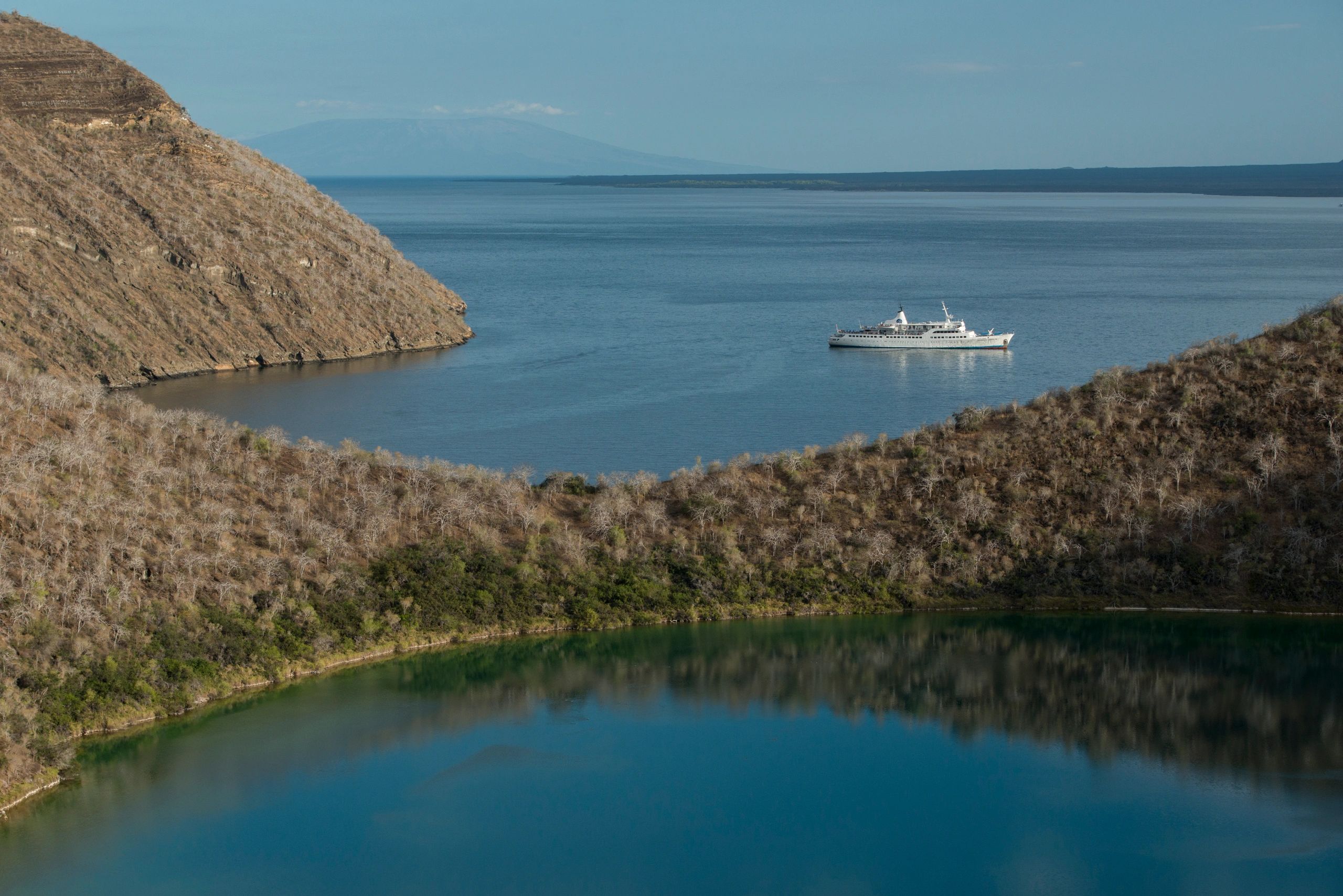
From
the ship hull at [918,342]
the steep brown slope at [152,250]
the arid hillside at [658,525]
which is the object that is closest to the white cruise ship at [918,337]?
the ship hull at [918,342]

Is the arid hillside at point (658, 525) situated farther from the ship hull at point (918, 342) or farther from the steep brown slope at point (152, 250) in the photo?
the ship hull at point (918, 342)

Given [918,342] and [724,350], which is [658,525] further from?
[918,342]

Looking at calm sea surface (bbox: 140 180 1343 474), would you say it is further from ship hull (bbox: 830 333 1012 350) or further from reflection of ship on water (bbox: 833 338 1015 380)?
ship hull (bbox: 830 333 1012 350)

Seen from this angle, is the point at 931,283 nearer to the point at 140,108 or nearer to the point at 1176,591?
the point at 140,108

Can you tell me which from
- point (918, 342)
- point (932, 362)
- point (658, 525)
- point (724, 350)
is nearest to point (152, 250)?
point (724, 350)

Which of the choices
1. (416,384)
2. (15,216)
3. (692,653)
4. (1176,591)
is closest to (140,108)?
(15,216)
